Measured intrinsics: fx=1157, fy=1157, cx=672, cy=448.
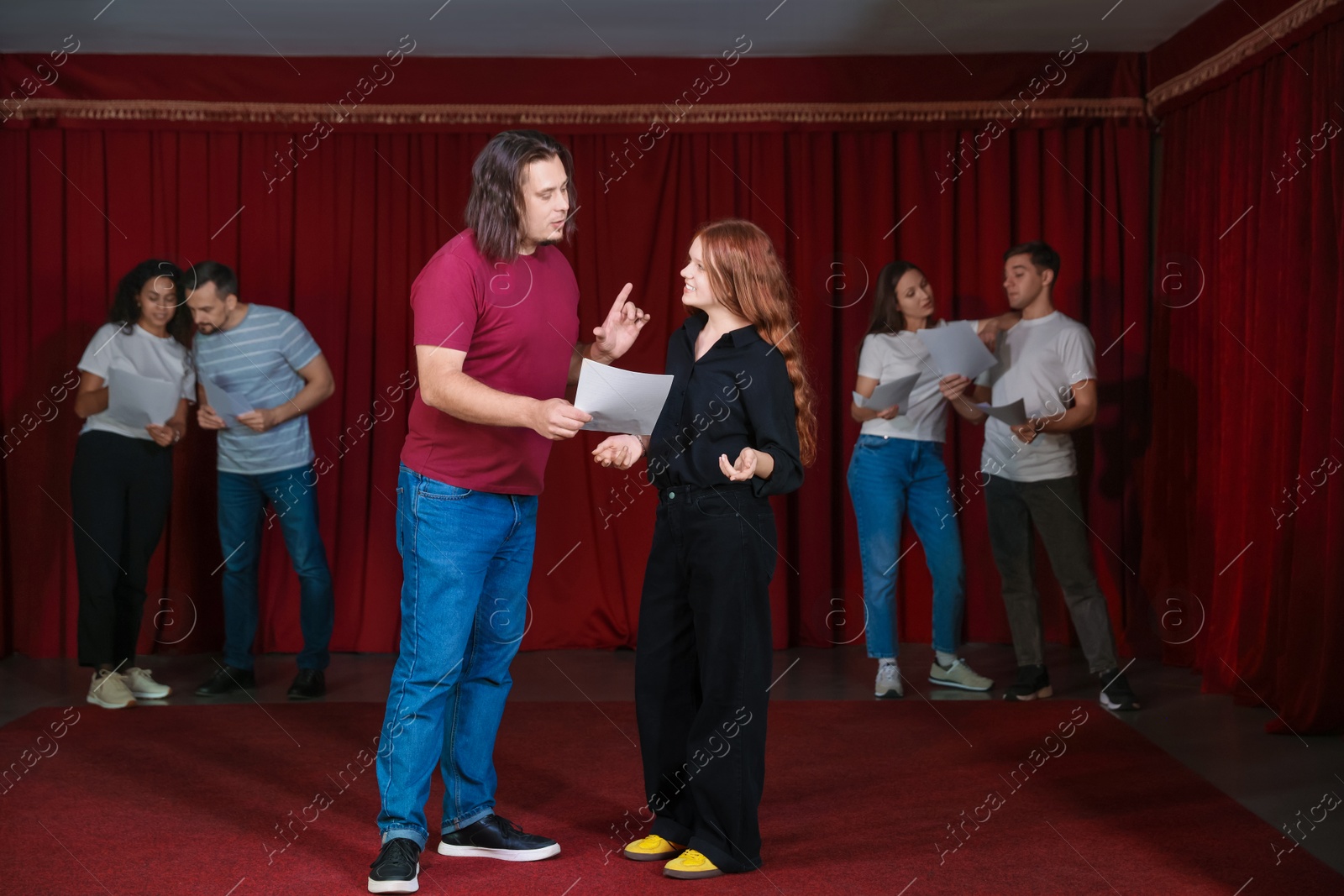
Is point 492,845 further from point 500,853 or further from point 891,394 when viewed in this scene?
point 891,394

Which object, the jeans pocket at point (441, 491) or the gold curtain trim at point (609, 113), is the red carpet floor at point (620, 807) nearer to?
the jeans pocket at point (441, 491)

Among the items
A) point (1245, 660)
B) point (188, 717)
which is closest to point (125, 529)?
point (188, 717)

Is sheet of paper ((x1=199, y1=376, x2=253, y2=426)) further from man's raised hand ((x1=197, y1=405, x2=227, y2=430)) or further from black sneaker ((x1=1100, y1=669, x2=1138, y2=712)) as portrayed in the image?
black sneaker ((x1=1100, y1=669, x2=1138, y2=712))

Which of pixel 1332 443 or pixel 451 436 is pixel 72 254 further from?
pixel 1332 443

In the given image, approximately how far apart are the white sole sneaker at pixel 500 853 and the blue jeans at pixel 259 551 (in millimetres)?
1684

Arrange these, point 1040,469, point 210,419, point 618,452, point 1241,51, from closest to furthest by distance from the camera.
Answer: point 618,452
point 1040,469
point 1241,51
point 210,419

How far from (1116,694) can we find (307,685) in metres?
2.64

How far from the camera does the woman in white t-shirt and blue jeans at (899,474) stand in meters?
3.86

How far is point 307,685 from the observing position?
3.88m

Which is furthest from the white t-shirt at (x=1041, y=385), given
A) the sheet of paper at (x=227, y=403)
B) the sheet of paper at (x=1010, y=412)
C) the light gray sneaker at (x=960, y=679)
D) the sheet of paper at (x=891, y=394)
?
the sheet of paper at (x=227, y=403)

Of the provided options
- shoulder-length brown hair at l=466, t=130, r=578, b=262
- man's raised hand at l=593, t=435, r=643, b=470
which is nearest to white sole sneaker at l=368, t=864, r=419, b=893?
man's raised hand at l=593, t=435, r=643, b=470

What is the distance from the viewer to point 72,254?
15.1 feet

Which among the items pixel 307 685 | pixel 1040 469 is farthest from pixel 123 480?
pixel 1040 469

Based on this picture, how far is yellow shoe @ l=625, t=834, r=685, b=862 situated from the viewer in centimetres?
242
